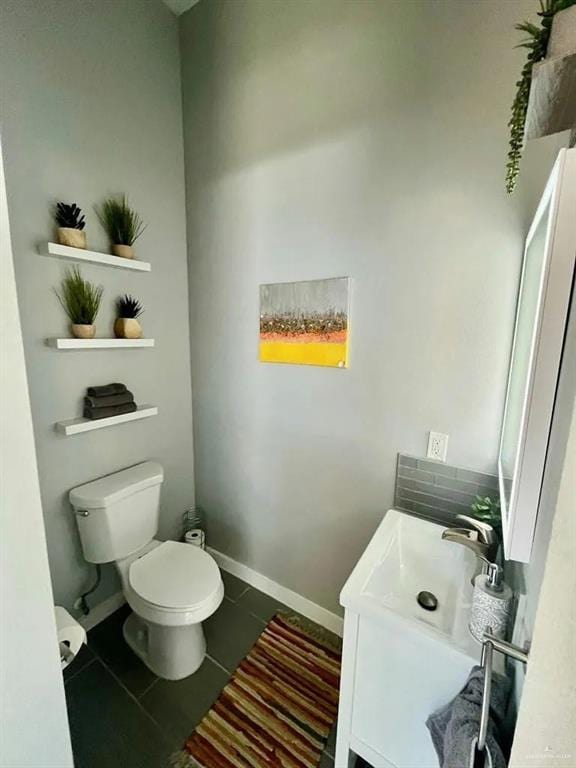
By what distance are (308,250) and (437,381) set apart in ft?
2.67

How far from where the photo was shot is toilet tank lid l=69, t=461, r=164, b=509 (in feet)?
4.78

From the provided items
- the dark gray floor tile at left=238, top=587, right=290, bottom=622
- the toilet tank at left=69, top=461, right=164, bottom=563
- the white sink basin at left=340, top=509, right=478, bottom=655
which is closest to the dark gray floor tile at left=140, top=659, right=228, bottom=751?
the dark gray floor tile at left=238, top=587, right=290, bottom=622

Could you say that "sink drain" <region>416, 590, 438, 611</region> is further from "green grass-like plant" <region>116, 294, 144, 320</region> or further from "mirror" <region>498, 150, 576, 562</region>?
"green grass-like plant" <region>116, 294, 144, 320</region>

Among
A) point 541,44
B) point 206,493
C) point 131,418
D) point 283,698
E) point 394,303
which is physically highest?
point 541,44

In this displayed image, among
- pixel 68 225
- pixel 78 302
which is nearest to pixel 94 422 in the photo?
pixel 78 302

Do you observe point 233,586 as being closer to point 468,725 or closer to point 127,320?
point 468,725

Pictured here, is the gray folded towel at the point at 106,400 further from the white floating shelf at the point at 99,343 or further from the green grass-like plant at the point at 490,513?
the green grass-like plant at the point at 490,513

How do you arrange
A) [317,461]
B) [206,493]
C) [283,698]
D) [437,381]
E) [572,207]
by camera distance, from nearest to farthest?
[572,207], [437,381], [283,698], [317,461], [206,493]

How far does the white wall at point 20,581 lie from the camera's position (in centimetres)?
65

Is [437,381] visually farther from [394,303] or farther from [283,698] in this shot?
[283,698]

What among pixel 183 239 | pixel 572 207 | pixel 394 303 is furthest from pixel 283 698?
pixel 183 239

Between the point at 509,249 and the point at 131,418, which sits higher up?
the point at 509,249

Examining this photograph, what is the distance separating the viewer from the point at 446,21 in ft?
3.56

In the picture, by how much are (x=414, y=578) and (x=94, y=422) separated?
1501 millimetres
